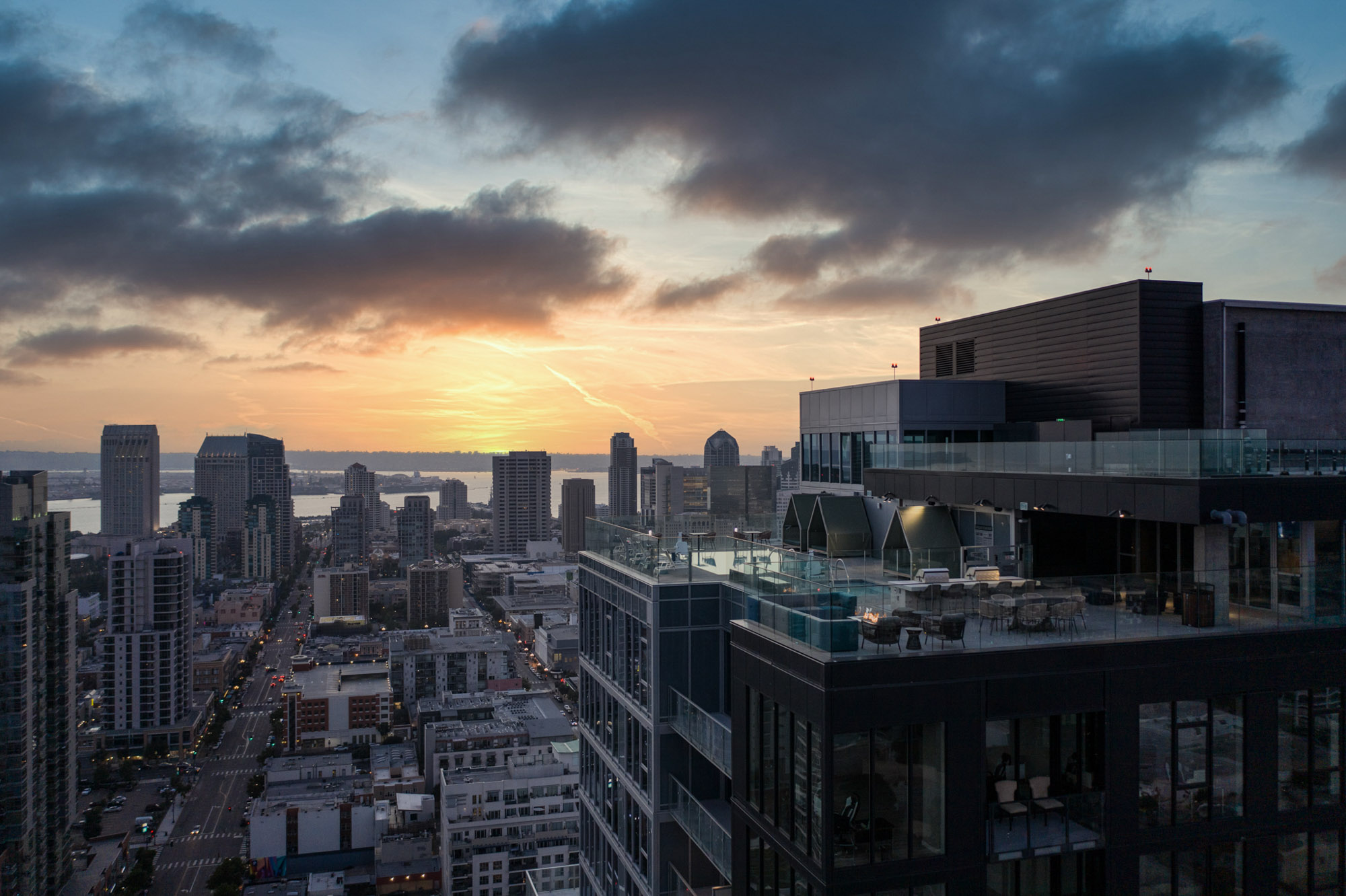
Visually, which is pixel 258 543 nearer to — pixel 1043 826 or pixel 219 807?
pixel 219 807

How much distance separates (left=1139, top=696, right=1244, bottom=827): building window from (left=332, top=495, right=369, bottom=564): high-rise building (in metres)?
203

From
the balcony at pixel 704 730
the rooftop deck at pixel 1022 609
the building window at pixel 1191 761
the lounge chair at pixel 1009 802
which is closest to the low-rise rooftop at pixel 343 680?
the balcony at pixel 704 730

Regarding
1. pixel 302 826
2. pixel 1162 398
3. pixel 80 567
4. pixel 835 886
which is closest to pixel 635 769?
pixel 835 886

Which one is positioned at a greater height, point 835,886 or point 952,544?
point 952,544

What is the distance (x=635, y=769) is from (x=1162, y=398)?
15.6 m

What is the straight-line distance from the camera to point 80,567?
545ft

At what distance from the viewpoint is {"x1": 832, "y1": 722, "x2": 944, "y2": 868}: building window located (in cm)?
802

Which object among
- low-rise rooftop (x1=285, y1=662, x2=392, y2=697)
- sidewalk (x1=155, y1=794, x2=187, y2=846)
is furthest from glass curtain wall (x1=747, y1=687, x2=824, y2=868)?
low-rise rooftop (x1=285, y1=662, x2=392, y2=697)

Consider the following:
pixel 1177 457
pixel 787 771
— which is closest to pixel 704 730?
pixel 787 771

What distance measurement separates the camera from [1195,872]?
30.1 ft

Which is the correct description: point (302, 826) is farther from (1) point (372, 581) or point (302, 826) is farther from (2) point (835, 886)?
(1) point (372, 581)

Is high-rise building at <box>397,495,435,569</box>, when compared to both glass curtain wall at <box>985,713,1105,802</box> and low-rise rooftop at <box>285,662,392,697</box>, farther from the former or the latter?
glass curtain wall at <box>985,713,1105,802</box>

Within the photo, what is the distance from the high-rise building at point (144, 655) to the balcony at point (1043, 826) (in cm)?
9750

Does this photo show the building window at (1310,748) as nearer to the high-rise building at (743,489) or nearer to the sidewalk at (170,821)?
the sidewalk at (170,821)
